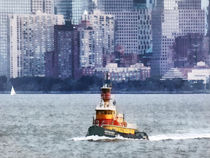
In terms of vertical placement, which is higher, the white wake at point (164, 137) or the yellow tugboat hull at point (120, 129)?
the yellow tugboat hull at point (120, 129)

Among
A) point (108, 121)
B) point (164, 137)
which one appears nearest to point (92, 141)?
point (108, 121)

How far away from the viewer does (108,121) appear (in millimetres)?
95125

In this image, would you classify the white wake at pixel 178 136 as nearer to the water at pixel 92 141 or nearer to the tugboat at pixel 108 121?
the water at pixel 92 141

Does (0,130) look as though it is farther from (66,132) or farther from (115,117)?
(115,117)

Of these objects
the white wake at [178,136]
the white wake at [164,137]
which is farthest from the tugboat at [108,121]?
the white wake at [178,136]

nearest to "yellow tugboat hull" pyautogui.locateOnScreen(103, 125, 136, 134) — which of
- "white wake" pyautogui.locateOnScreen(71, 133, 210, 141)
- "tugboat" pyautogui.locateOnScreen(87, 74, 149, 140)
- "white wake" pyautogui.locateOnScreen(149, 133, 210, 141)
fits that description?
"tugboat" pyautogui.locateOnScreen(87, 74, 149, 140)

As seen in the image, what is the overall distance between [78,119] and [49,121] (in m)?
5.69

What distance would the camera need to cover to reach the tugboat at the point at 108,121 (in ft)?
310

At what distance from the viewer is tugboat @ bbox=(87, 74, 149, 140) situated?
94.6 m

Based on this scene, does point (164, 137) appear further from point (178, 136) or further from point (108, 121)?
point (108, 121)

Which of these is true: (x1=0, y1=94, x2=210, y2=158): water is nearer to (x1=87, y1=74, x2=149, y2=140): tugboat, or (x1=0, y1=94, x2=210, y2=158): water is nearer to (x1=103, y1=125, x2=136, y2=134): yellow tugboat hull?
(x1=87, y1=74, x2=149, y2=140): tugboat

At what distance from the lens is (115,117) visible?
9575cm

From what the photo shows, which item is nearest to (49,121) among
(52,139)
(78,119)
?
(78,119)

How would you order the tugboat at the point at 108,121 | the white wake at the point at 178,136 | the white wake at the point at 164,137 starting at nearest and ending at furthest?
the tugboat at the point at 108,121 → the white wake at the point at 164,137 → the white wake at the point at 178,136
